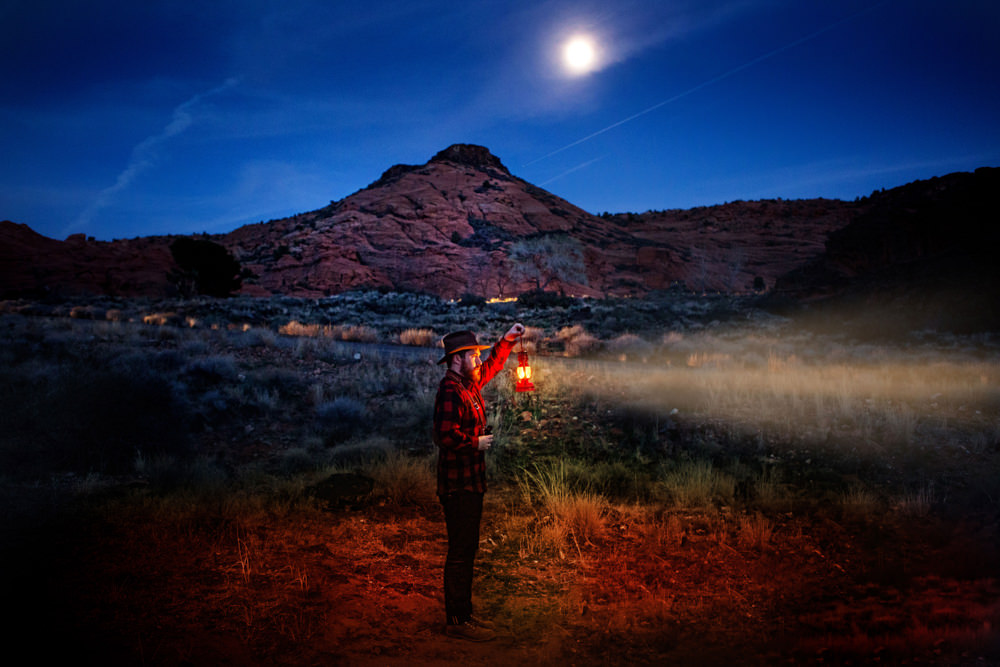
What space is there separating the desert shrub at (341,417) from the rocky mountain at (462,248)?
39.0 meters

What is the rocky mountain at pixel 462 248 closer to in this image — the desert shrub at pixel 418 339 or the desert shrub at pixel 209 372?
the desert shrub at pixel 418 339

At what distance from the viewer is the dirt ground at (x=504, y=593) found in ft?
12.5

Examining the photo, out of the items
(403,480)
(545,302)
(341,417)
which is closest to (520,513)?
(403,480)

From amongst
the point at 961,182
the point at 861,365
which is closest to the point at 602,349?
the point at 861,365

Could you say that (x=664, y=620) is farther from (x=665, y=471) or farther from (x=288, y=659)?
(x=665, y=471)

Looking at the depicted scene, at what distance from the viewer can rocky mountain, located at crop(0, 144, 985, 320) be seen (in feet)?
178

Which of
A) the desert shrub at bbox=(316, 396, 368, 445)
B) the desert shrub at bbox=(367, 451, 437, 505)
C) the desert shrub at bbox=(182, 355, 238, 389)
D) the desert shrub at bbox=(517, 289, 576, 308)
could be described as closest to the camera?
the desert shrub at bbox=(367, 451, 437, 505)

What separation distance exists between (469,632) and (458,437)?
4.89 ft

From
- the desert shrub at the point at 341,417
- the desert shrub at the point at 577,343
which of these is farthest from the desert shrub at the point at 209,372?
the desert shrub at the point at 577,343

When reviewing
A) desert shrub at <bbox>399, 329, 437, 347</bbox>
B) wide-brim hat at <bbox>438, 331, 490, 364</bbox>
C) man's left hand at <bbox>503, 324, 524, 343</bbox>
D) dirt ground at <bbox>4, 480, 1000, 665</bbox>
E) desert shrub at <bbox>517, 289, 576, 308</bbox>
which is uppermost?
desert shrub at <bbox>517, 289, 576, 308</bbox>

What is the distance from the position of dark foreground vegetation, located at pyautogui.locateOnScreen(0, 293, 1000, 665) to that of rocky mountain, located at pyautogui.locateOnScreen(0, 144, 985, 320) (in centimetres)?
3866

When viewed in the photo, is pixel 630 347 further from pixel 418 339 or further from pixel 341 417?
pixel 341 417

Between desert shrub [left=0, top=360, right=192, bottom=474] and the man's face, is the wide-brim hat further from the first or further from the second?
desert shrub [left=0, top=360, right=192, bottom=474]

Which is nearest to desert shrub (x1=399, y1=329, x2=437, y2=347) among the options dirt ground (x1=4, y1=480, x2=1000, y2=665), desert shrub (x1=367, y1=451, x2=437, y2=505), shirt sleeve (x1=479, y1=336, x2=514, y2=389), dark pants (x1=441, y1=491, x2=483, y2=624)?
desert shrub (x1=367, y1=451, x2=437, y2=505)
